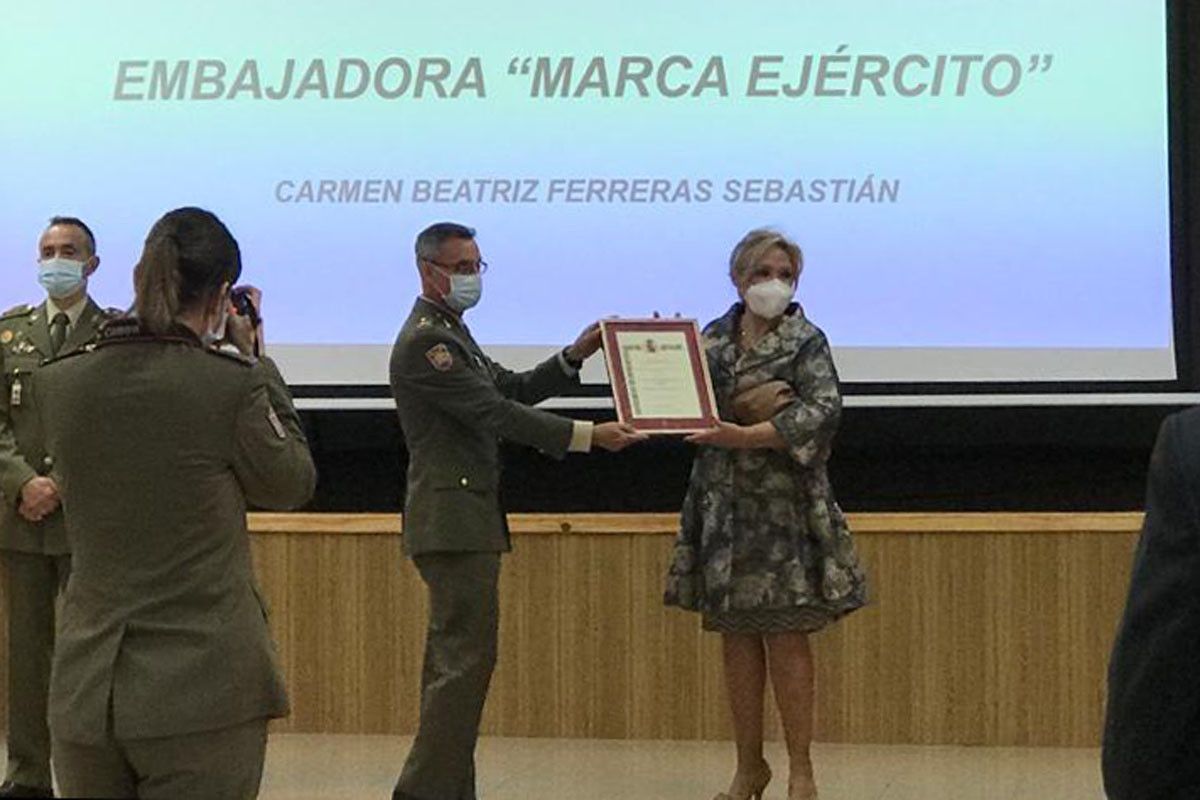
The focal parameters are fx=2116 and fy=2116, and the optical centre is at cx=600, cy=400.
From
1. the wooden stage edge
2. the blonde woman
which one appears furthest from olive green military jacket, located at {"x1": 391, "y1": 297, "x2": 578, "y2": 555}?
the wooden stage edge

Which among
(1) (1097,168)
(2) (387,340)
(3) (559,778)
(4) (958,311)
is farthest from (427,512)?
(1) (1097,168)

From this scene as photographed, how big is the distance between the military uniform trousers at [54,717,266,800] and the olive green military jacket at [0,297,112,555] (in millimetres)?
1939

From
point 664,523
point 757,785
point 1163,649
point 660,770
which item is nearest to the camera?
point 1163,649

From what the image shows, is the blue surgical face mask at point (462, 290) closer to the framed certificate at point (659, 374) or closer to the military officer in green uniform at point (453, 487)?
the military officer in green uniform at point (453, 487)

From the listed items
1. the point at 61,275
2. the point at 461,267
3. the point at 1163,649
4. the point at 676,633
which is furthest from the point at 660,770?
the point at 1163,649

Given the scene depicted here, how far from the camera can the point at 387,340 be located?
6.05 m

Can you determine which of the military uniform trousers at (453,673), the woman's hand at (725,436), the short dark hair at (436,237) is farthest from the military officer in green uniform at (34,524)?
the woman's hand at (725,436)

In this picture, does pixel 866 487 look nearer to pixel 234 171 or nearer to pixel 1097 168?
pixel 1097 168

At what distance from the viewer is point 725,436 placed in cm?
460

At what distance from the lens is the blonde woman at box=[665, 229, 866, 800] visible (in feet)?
15.3

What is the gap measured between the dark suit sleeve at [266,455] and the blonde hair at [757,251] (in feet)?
6.35

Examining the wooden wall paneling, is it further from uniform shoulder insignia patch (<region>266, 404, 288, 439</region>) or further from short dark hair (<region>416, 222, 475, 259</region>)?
uniform shoulder insignia patch (<region>266, 404, 288, 439</region>)

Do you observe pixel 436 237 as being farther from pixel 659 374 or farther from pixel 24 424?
pixel 24 424

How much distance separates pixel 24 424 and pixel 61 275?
35 centimetres
